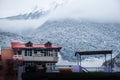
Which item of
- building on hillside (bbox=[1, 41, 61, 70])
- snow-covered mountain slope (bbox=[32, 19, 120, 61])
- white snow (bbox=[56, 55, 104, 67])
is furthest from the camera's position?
snow-covered mountain slope (bbox=[32, 19, 120, 61])

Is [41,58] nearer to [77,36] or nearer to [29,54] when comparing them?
[29,54]

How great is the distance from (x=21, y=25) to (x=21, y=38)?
1.21ft

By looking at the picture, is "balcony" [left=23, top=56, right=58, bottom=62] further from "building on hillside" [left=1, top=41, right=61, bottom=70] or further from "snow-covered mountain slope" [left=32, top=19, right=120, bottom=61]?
"snow-covered mountain slope" [left=32, top=19, right=120, bottom=61]

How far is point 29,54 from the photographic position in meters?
7.96

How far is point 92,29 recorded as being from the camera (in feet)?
27.7

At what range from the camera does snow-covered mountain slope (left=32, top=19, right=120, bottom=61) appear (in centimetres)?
811

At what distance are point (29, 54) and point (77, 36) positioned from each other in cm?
128

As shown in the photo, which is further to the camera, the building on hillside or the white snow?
the white snow

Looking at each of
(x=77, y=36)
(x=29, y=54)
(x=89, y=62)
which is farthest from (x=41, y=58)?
(x=89, y=62)

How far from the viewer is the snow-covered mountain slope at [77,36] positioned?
319 inches

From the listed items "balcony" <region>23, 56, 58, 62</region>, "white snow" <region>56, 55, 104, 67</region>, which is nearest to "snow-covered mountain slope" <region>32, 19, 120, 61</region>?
"white snow" <region>56, 55, 104, 67</region>

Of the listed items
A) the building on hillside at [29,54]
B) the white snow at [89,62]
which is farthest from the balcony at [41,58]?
the white snow at [89,62]

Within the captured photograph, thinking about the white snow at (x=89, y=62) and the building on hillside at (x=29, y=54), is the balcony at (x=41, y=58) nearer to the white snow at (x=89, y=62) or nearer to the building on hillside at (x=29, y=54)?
the building on hillside at (x=29, y=54)

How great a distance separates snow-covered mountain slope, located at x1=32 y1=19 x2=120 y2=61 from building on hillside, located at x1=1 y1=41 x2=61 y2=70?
206 millimetres
